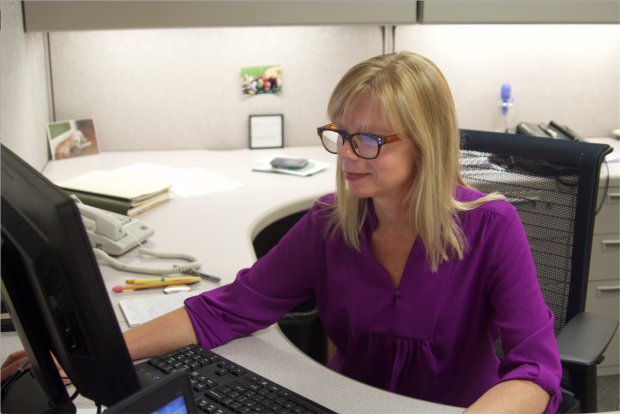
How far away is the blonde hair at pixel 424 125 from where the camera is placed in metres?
0.87

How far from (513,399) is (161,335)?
1.69 ft

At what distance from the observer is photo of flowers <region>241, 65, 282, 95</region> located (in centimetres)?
211

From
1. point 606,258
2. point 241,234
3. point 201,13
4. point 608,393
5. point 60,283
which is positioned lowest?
point 608,393

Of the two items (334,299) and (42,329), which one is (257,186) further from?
(42,329)

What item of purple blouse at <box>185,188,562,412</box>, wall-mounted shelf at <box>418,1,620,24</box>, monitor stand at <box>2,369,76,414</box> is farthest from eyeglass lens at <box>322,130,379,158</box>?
wall-mounted shelf at <box>418,1,620,24</box>

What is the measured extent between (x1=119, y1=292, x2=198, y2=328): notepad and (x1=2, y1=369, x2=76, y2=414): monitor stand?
21 cm

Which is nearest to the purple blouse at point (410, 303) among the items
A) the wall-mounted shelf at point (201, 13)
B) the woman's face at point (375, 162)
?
the woman's face at point (375, 162)

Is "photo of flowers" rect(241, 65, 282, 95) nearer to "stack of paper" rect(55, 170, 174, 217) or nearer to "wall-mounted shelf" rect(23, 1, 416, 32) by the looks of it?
"wall-mounted shelf" rect(23, 1, 416, 32)

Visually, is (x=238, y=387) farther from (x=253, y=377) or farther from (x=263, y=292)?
(x=263, y=292)

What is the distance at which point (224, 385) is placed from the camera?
2.41ft

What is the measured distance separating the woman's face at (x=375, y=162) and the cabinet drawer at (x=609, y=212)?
44.0 inches

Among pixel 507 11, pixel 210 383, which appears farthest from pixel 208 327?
pixel 507 11

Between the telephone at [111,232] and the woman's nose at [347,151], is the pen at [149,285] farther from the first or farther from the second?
the woman's nose at [347,151]

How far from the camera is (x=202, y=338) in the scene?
875 millimetres
